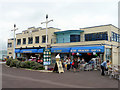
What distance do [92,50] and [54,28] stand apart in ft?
40.7

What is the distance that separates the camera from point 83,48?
23.2 meters

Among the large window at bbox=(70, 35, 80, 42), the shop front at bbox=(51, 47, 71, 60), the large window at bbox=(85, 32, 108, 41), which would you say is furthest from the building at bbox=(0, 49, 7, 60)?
the large window at bbox=(85, 32, 108, 41)

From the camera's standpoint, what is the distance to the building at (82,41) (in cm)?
2256

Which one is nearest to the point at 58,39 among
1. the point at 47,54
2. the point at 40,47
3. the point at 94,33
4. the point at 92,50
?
the point at 40,47

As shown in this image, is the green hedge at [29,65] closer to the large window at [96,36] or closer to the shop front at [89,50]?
the shop front at [89,50]

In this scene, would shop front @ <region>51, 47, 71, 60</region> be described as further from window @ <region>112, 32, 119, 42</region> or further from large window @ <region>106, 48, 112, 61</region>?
window @ <region>112, 32, 119, 42</region>

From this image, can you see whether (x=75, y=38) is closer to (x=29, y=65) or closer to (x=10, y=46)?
(x=29, y=65)

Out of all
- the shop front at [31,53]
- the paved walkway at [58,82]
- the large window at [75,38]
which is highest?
the large window at [75,38]

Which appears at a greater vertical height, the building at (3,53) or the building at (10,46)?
the building at (10,46)

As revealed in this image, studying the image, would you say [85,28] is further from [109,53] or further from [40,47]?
[40,47]

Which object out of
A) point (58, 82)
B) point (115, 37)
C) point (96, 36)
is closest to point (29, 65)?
point (58, 82)

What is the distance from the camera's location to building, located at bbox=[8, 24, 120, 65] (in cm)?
2256

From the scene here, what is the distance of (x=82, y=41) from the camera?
2638 centimetres

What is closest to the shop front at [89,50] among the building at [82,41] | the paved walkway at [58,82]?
the building at [82,41]
